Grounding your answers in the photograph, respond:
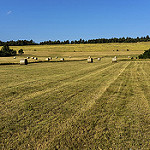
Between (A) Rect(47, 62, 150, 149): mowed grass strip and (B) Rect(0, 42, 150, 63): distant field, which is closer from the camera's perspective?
(A) Rect(47, 62, 150, 149): mowed grass strip

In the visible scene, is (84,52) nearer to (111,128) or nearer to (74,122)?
(74,122)

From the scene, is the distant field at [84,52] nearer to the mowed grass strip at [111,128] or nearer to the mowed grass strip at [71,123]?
the mowed grass strip at [71,123]

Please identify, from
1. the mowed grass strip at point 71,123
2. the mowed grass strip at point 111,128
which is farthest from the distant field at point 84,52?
the mowed grass strip at point 111,128

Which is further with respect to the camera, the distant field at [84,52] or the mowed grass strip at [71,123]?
the distant field at [84,52]

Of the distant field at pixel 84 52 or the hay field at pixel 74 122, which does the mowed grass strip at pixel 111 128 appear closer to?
the hay field at pixel 74 122

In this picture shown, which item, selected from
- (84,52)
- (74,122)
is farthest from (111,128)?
(84,52)

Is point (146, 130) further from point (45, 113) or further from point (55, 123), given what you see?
point (45, 113)

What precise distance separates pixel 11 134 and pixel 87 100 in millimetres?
3587

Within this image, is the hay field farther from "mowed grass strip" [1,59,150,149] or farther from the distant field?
the distant field

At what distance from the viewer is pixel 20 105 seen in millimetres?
6211

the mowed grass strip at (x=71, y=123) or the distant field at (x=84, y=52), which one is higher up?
the distant field at (x=84, y=52)

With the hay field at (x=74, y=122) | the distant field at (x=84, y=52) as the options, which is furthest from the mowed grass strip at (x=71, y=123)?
the distant field at (x=84, y=52)

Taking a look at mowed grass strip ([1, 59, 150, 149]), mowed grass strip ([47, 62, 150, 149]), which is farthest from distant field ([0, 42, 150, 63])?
mowed grass strip ([47, 62, 150, 149])

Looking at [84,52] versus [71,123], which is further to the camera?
[84,52]
